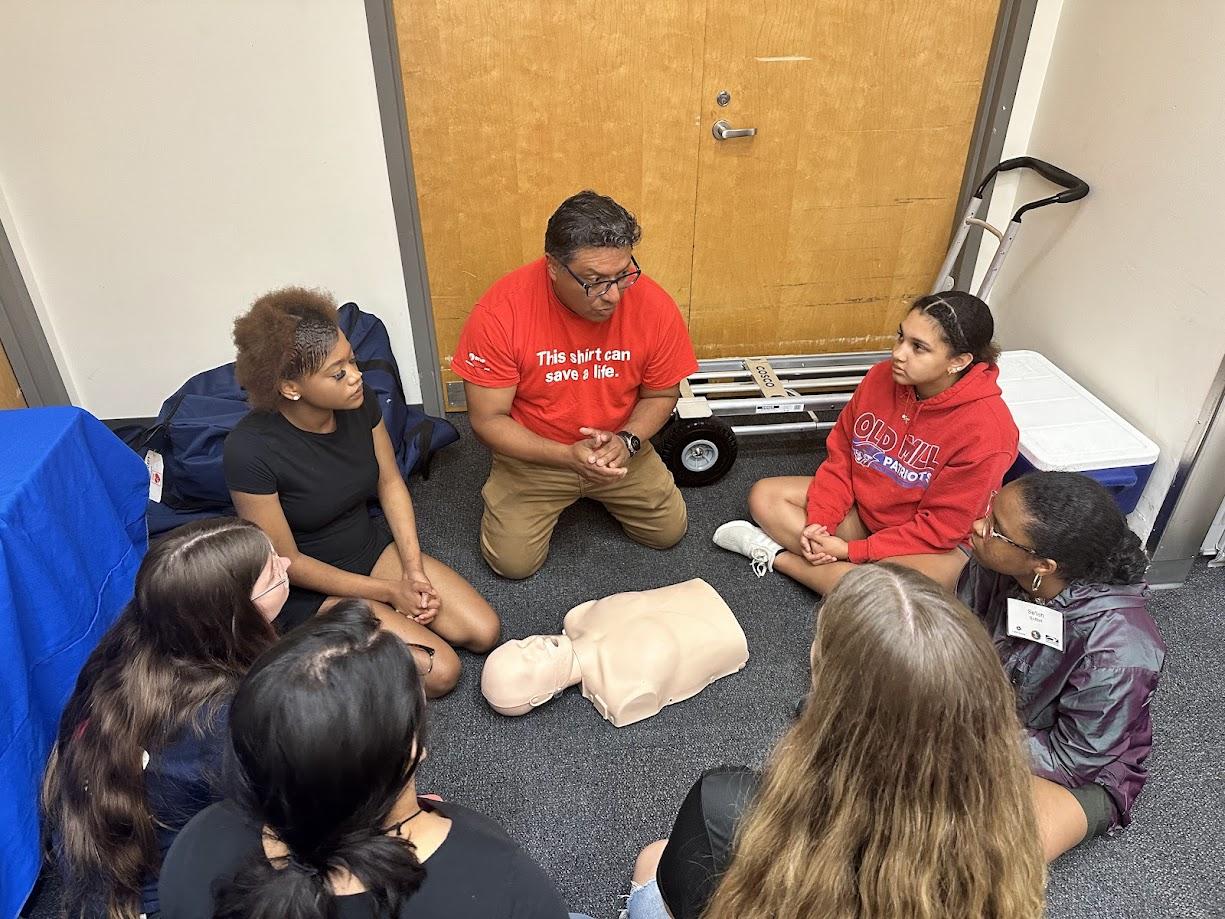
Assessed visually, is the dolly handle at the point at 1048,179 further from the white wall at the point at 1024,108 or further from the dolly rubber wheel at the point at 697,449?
the dolly rubber wheel at the point at 697,449

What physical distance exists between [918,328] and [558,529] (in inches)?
46.9

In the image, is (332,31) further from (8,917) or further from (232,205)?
(8,917)

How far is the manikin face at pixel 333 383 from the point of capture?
5.96 ft

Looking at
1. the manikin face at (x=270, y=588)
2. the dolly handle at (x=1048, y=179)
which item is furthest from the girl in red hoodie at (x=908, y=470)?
the manikin face at (x=270, y=588)

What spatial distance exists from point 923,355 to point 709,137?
114 cm

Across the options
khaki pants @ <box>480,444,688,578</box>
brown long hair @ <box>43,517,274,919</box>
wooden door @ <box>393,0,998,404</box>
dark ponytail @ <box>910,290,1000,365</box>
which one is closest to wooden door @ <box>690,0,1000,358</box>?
wooden door @ <box>393,0,998,404</box>

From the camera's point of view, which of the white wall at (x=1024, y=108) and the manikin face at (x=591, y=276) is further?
the white wall at (x=1024, y=108)

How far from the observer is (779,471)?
292 cm

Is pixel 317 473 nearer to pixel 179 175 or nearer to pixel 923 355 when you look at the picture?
pixel 179 175

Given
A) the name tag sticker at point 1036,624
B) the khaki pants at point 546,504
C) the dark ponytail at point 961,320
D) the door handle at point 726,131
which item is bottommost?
the khaki pants at point 546,504

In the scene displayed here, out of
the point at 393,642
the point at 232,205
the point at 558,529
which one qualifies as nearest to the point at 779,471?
the point at 558,529

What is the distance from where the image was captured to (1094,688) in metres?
1.59

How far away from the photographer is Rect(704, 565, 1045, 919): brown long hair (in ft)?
2.96

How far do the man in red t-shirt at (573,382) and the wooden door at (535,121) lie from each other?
0.65m
